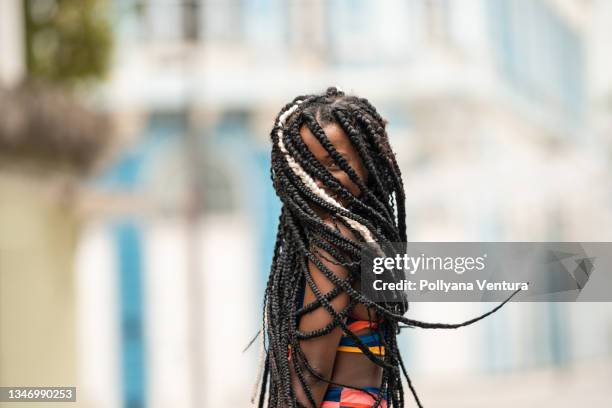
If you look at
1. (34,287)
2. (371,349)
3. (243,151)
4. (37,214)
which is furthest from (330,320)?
(243,151)

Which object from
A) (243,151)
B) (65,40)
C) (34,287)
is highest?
(243,151)

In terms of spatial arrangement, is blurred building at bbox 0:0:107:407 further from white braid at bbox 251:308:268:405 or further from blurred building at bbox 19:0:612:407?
A: blurred building at bbox 19:0:612:407

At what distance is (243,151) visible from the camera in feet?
64.0

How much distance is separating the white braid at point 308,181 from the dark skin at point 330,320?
0.02 meters

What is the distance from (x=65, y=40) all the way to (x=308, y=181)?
8332mm

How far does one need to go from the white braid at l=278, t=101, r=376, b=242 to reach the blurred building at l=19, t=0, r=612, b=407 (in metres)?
15.4

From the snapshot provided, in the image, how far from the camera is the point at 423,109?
18.8m

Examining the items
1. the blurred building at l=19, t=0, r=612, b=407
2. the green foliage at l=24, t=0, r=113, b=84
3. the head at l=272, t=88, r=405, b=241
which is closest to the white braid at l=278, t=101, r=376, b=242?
the head at l=272, t=88, r=405, b=241

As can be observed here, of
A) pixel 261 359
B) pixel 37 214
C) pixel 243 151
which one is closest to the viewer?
pixel 261 359

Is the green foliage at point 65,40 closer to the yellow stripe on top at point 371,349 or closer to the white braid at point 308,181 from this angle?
the white braid at point 308,181

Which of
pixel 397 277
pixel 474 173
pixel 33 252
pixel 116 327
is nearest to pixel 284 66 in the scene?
pixel 474 173

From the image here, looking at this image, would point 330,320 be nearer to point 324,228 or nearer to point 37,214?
point 324,228

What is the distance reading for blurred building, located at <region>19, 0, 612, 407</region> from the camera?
60.0 ft

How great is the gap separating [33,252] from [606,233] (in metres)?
11.7
